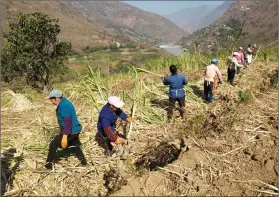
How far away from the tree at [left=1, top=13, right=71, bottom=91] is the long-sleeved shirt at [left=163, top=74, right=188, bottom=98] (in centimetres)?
1454

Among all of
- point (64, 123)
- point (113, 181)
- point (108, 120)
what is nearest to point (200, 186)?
point (113, 181)

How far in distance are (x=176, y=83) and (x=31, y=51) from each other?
16.7m

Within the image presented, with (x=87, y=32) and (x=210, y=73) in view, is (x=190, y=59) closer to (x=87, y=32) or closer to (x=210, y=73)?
(x=210, y=73)

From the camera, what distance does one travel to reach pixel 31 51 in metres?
21.0

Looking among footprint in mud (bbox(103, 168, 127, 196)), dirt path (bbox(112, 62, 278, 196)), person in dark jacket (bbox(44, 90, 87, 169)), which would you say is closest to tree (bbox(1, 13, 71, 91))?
dirt path (bbox(112, 62, 278, 196))

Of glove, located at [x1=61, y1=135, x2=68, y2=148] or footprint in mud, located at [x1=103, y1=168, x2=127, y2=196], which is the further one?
glove, located at [x1=61, y1=135, x2=68, y2=148]

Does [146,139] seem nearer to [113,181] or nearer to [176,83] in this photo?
[176,83]

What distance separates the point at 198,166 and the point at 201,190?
0.59m

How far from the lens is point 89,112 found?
23.1 feet

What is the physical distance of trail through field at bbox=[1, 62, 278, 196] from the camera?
14.9ft

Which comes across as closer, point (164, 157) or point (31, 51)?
point (164, 157)

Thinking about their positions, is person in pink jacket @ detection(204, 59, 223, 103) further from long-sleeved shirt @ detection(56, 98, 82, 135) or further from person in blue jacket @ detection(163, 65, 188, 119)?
long-sleeved shirt @ detection(56, 98, 82, 135)

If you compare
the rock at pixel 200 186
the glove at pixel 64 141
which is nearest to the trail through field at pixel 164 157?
the rock at pixel 200 186

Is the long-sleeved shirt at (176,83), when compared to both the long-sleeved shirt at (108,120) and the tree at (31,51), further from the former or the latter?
the tree at (31,51)
